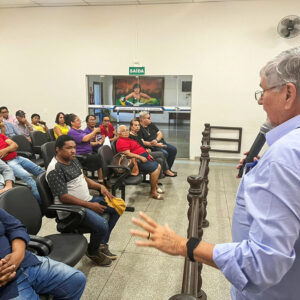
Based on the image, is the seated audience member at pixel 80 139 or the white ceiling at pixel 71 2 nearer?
the seated audience member at pixel 80 139

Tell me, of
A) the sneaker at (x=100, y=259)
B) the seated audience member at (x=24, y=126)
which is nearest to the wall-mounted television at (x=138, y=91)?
the seated audience member at (x=24, y=126)

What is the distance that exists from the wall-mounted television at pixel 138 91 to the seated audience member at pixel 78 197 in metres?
4.37

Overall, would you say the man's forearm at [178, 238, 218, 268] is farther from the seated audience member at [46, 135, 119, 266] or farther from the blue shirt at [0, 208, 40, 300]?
the seated audience member at [46, 135, 119, 266]

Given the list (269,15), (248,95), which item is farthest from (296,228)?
(269,15)

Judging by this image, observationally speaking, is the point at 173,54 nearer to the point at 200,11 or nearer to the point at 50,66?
the point at 200,11

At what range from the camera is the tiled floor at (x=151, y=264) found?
7.21 ft

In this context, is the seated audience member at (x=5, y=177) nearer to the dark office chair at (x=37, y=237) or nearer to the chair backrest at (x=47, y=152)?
the chair backrest at (x=47, y=152)

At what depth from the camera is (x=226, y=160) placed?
659 centimetres

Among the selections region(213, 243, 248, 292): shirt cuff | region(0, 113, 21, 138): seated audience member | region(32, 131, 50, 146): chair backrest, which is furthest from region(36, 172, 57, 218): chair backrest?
region(0, 113, 21, 138): seated audience member

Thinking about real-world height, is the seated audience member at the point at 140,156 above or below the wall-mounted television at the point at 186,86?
below

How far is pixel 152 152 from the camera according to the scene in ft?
16.5

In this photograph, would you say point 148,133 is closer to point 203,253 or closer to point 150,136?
point 150,136

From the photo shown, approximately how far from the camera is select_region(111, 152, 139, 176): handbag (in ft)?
11.9

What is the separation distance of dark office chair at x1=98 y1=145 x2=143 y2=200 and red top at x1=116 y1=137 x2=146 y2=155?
0.38 metres
